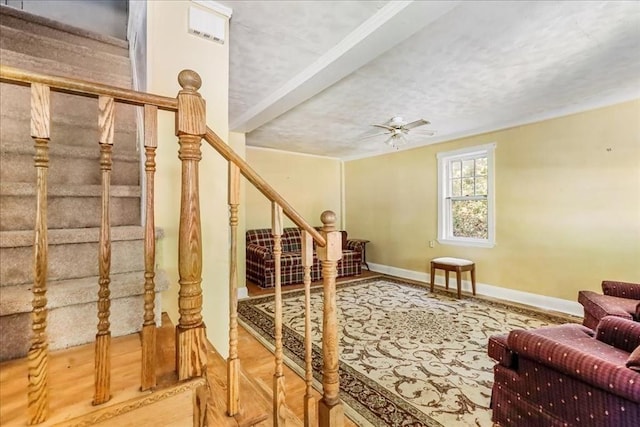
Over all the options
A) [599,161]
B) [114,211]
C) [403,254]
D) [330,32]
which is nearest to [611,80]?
[599,161]

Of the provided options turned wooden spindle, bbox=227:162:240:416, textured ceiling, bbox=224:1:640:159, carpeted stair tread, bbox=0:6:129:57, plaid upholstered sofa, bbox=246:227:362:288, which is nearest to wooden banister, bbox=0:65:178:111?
turned wooden spindle, bbox=227:162:240:416

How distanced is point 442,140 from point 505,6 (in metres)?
3.21

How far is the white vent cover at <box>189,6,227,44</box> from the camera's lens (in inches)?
73.3

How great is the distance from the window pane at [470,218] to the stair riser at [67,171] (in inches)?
175

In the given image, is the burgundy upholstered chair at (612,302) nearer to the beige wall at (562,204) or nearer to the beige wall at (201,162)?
the beige wall at (562,204)

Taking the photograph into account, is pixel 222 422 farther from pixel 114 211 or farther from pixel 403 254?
pixel 403 254

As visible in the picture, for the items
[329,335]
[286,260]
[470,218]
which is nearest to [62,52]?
[329,335]

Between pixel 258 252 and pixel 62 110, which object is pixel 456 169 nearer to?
pixel 258 252

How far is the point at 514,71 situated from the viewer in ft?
8.75

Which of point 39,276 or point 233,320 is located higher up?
point 39,276

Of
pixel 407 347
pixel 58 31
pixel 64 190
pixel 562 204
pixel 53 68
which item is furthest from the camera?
pixel 562 204

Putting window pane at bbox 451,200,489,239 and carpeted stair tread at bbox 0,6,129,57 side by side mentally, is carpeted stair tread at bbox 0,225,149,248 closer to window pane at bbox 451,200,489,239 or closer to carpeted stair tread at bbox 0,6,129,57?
carpeted stair tread at bbox 0,6,129,57

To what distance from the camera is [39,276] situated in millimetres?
786

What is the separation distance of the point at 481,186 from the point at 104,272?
4818 millimetres
